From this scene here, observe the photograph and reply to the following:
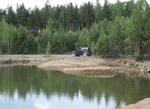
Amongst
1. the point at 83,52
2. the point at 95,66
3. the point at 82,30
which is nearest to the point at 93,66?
the point at 95,66

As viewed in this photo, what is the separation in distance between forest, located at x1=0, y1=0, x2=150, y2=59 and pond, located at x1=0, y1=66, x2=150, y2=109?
1600cm

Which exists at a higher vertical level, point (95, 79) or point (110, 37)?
point (110, 37)

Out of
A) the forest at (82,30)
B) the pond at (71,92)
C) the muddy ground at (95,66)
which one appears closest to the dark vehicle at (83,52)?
the forest at (82,30)

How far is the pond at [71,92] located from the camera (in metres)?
26.0

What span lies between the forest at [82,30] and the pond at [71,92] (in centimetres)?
1600

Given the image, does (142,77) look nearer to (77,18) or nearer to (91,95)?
(91,95)

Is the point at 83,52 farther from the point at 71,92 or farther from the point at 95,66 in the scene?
the point at 71,92

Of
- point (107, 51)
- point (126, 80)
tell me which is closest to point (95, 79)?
point (126, 80)

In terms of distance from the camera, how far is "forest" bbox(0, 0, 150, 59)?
5556 centimetres

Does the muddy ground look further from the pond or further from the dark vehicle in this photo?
the dark vehicle

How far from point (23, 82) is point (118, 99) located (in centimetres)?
1533

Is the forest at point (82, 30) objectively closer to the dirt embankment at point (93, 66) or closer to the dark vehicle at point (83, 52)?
the dark vehicle at point (83, 52)

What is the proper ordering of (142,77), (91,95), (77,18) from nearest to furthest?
(91,95) < (142,77) < (77,18)

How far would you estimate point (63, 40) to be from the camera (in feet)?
258
